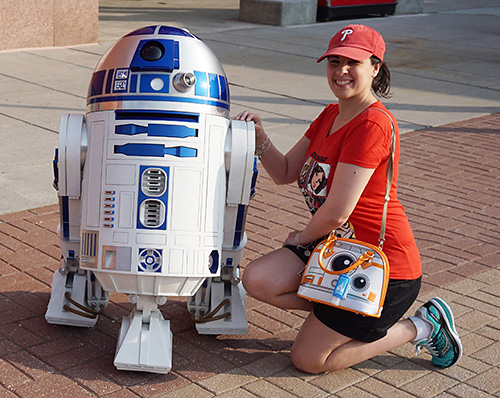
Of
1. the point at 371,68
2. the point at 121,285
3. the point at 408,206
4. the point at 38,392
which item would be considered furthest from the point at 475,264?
the point at 38,392

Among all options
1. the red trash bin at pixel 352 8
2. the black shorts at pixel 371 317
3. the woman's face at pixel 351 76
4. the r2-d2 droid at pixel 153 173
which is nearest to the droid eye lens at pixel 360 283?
the black shorts at pixel 371 317

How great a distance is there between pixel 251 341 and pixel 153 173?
1034mm

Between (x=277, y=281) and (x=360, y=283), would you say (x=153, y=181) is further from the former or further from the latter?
(x=360, y=283)

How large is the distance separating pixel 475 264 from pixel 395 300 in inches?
62.3

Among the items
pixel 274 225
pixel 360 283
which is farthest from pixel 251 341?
pixel 274 225

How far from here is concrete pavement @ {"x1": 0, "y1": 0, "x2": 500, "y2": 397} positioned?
3270 mm

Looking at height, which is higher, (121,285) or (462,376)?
(121,285)

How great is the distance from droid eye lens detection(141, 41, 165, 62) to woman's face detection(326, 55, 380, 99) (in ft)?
2.37

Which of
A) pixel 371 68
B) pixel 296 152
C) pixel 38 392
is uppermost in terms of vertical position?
pixel 371 68

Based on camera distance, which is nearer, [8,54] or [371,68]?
[371,68]

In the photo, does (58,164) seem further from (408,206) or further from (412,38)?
(412,38)

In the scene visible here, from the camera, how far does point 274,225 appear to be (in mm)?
5168

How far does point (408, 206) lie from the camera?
5.71 meters

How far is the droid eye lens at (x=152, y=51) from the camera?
3117mm
